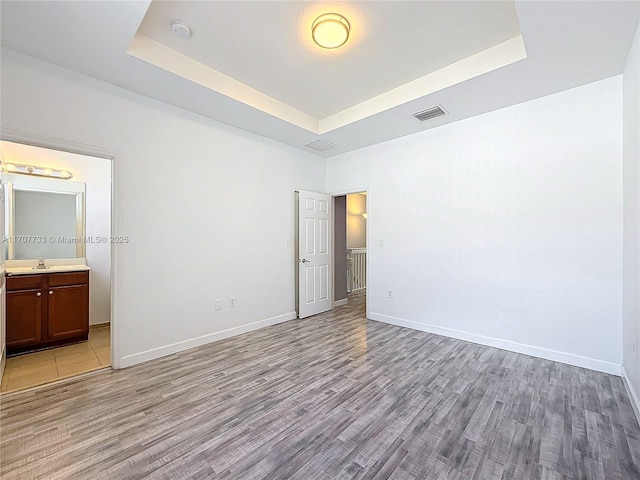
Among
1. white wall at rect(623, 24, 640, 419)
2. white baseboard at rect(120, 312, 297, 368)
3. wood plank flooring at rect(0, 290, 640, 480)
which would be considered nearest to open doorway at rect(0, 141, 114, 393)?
white baseboard at rect(120, 312, 297, 368)

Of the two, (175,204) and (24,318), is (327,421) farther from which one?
(24,318)

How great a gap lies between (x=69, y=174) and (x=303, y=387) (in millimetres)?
4287

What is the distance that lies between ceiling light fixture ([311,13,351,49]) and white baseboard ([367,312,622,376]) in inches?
138

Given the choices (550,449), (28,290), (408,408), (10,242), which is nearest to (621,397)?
(550,449)

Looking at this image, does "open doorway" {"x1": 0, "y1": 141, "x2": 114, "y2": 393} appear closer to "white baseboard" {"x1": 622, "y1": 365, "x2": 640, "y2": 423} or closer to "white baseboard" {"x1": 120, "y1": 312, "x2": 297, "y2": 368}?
"white baseboard" {"x1": 120, "y1": 312, "x2": 297, "y2": 368}

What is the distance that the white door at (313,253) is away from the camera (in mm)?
A: 4602

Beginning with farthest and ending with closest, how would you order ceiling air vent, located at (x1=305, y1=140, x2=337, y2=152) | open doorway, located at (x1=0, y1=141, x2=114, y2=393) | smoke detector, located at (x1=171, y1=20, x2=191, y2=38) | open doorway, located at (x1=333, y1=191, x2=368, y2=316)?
1. open doorway, located at (x1=333, y1=191, x2=368, y2=316)
2. ceiling air vent, located at (x1=305, y1=140, x2=337, y2=152)
3. open doorway, located at (x1=0, y1=141, x2=114, y2=393)
4. smoke detector, located at (x1=171, y1=20, x2=191, y2=38)

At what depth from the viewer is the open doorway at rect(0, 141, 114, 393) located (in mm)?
3008

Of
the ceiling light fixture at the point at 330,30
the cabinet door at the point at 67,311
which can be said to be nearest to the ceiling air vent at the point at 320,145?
the ceiling light fixture at the point at 330,30

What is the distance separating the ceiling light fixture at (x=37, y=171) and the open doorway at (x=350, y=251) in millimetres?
4048

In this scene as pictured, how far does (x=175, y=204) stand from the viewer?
128 inches

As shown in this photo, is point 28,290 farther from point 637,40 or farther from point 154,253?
point 637,40

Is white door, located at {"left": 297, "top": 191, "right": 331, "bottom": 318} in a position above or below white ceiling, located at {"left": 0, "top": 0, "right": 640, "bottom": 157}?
below

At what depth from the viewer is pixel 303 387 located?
2.44m
